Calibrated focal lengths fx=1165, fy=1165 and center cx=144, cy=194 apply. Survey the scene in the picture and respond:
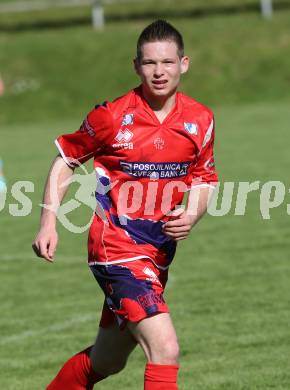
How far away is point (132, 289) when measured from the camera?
5.72m

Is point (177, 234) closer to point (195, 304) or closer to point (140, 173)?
point (140, 173)

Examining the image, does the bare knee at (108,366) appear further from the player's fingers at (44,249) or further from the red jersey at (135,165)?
the player's fingers at (44,249)

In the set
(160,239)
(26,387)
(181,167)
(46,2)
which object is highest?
(46,2)

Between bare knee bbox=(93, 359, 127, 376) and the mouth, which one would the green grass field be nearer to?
bare knee bbox=(93, 359, 127, 376)

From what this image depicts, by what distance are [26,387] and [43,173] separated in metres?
11.2

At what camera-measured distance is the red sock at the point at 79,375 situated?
246 inches

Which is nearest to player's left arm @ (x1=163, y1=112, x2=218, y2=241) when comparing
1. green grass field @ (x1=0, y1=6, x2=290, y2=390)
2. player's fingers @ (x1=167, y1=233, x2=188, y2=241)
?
player's fingers @ (x1=167, y1=233, x2=188, y2=241)

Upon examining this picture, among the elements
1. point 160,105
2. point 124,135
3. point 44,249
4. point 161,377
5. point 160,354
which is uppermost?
point 160,105

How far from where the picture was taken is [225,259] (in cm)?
1149

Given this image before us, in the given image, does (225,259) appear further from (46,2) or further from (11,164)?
(46,2)

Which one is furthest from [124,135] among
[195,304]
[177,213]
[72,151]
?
[195,304]

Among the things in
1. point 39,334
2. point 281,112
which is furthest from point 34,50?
point 39,334

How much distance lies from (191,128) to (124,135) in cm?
36

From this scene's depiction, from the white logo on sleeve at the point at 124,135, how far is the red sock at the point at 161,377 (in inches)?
45.8
